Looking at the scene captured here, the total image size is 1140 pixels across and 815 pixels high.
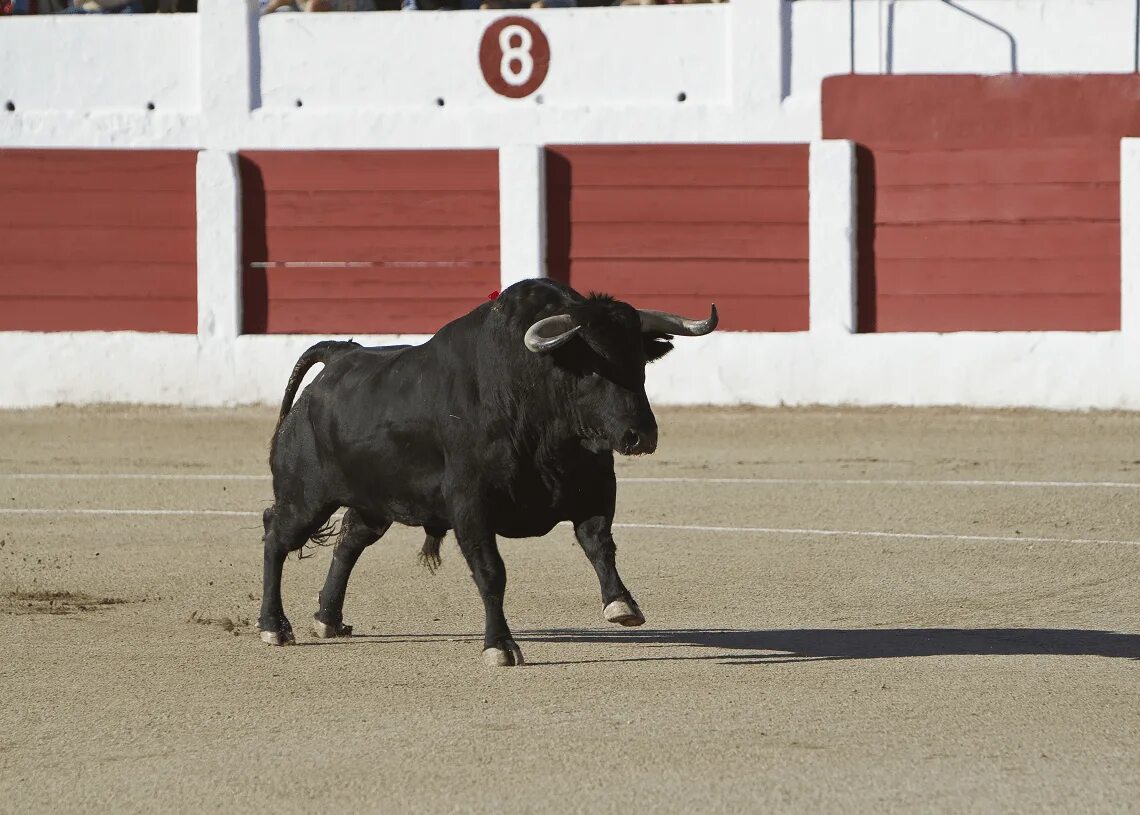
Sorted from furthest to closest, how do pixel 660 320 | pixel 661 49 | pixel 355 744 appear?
1. pixel 661 49
2. pixel 660 320
3. pixel 355 744

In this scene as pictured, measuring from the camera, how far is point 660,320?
22.2ft

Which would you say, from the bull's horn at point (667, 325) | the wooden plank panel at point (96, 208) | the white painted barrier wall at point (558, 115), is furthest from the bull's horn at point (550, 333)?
the wooden plank panel at point (96, 208)

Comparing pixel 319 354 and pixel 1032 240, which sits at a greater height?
pixel 1032 240

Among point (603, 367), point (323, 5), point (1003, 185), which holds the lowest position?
point (603, 367)

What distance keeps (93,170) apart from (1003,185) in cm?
742

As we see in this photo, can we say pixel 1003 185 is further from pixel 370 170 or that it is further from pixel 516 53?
pixel 370 170

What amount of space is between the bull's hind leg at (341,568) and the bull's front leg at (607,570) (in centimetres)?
90

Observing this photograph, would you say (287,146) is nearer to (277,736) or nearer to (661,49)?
(661,49)

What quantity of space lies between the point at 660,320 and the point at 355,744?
6.29 feet

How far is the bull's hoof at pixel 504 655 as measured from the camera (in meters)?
6.63

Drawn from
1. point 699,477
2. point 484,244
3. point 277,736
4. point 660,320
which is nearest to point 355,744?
point 277,736

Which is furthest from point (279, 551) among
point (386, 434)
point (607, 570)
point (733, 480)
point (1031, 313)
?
point (1031, 313)

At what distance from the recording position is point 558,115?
1672 centimetres

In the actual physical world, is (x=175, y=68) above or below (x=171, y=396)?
above
